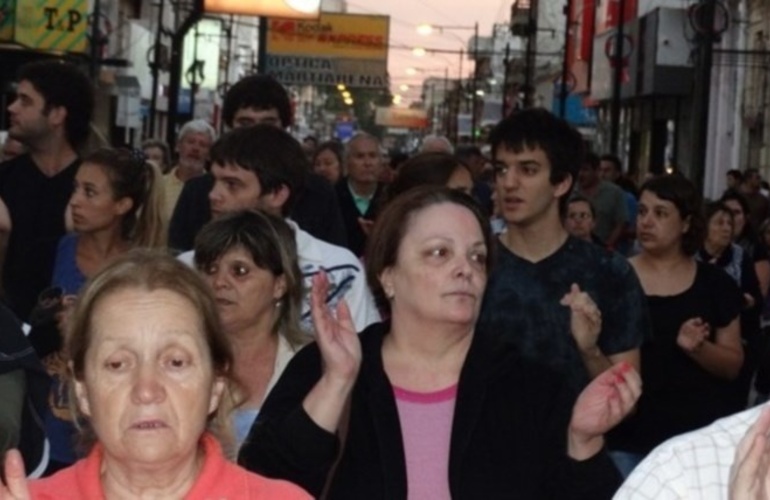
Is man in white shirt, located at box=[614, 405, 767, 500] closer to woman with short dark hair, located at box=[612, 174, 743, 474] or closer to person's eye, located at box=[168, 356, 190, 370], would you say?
person's eye, located at box=[168, 356, 190, 370]

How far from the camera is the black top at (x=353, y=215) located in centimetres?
1357

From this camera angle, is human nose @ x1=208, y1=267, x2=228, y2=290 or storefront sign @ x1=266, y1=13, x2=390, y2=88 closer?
human nose @ x1=208, y1=267, x2=228, y2=290

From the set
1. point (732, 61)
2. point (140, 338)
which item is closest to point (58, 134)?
point (140, 338)

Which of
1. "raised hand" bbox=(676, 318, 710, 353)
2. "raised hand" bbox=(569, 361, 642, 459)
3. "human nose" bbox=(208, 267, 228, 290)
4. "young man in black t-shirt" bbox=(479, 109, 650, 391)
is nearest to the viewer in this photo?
"raised hand" bbox=(569, 361, 642, 459)

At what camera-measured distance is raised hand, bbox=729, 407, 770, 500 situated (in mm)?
3434

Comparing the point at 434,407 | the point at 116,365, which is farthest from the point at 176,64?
the point at 116,365

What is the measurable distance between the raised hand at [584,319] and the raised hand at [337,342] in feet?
4.85

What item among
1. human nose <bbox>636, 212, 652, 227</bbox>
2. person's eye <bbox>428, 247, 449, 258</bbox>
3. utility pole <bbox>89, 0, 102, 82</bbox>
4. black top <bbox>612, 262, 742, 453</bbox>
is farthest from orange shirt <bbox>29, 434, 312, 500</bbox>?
utility pole <bbox>89, 0, 102, 82</bbox>

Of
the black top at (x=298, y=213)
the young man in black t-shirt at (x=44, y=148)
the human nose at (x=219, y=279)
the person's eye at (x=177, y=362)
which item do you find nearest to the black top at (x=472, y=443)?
the person's eye at (x=177, y=362)

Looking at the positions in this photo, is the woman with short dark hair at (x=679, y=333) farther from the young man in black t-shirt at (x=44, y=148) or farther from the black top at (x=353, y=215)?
the black top at (x=353, y=215)

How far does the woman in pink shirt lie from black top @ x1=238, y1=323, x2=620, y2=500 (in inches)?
34.2

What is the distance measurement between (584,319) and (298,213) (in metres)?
3.05

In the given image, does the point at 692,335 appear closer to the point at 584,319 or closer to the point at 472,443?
the point at 584,319

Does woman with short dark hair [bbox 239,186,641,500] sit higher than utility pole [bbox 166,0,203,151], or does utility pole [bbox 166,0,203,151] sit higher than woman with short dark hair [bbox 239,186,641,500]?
utility pole [bbox 166,0,203,151]
